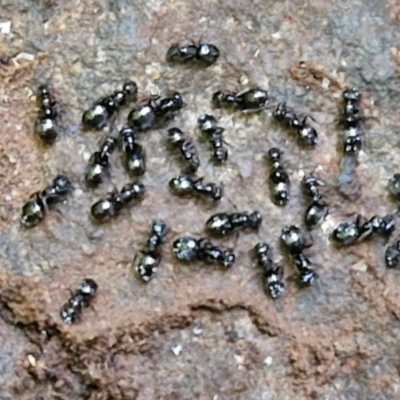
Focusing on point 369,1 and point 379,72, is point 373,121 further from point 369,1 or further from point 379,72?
point 369,1

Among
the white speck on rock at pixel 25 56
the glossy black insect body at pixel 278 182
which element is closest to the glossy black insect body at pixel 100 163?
the white speck on rock at pixel 25 56

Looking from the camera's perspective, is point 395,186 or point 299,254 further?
point 395,186

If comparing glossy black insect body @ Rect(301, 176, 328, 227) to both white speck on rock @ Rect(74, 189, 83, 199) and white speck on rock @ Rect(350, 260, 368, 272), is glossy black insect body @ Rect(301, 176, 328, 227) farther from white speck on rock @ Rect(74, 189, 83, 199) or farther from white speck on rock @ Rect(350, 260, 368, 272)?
white speck on rock @ Rect(74, 189, 83, 199)

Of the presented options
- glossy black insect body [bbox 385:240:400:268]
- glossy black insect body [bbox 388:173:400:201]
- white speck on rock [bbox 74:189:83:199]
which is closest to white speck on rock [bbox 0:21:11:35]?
white speck on rock [bbox 74:189:83:199]

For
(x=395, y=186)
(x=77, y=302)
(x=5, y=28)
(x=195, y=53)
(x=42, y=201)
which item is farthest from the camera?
(x=5, y=28)

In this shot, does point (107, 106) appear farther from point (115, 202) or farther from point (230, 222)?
point (230, 222)

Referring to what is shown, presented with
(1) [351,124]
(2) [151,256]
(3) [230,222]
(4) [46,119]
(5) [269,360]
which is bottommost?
(5) [269,360]

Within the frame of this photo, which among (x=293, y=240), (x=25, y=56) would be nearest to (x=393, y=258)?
(x=293, y=240)

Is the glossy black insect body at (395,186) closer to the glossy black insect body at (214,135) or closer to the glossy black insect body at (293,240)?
the glossy black insect body at (293,240)
